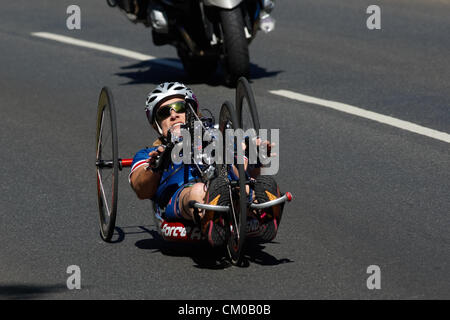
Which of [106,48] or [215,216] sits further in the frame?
[106,48]

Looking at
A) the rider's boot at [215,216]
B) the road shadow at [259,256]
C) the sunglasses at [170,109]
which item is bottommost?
the road shadow at [259,256]


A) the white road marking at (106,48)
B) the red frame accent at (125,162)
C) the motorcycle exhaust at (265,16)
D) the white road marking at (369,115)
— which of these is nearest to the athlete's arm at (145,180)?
the red frame accent at (125,162)

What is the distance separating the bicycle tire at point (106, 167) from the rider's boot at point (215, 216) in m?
0.68

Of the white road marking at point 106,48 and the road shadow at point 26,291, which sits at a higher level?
the white road marking at point 106,48

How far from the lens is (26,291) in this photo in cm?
635

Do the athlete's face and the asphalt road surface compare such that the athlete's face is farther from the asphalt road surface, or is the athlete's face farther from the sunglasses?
the asphalt road surface

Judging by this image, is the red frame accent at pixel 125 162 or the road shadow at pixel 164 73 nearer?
the red frame accent at pixel 125 162

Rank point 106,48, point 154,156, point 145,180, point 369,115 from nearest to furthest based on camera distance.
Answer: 1. point 154,156
2. point 145,180
3. point 369,115
4. point 106,48

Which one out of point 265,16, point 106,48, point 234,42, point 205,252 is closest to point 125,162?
point 205,252

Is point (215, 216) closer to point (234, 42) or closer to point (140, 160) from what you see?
point (140, 160)

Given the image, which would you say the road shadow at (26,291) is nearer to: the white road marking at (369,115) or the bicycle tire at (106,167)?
the bicycle tire at (106,167)

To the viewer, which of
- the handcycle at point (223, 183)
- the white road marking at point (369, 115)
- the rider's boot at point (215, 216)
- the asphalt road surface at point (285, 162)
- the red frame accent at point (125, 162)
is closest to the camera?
the handcycle at point (223, 183)

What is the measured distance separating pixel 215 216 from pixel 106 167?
3.59 feet

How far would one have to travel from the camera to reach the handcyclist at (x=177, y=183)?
20.6 feet
